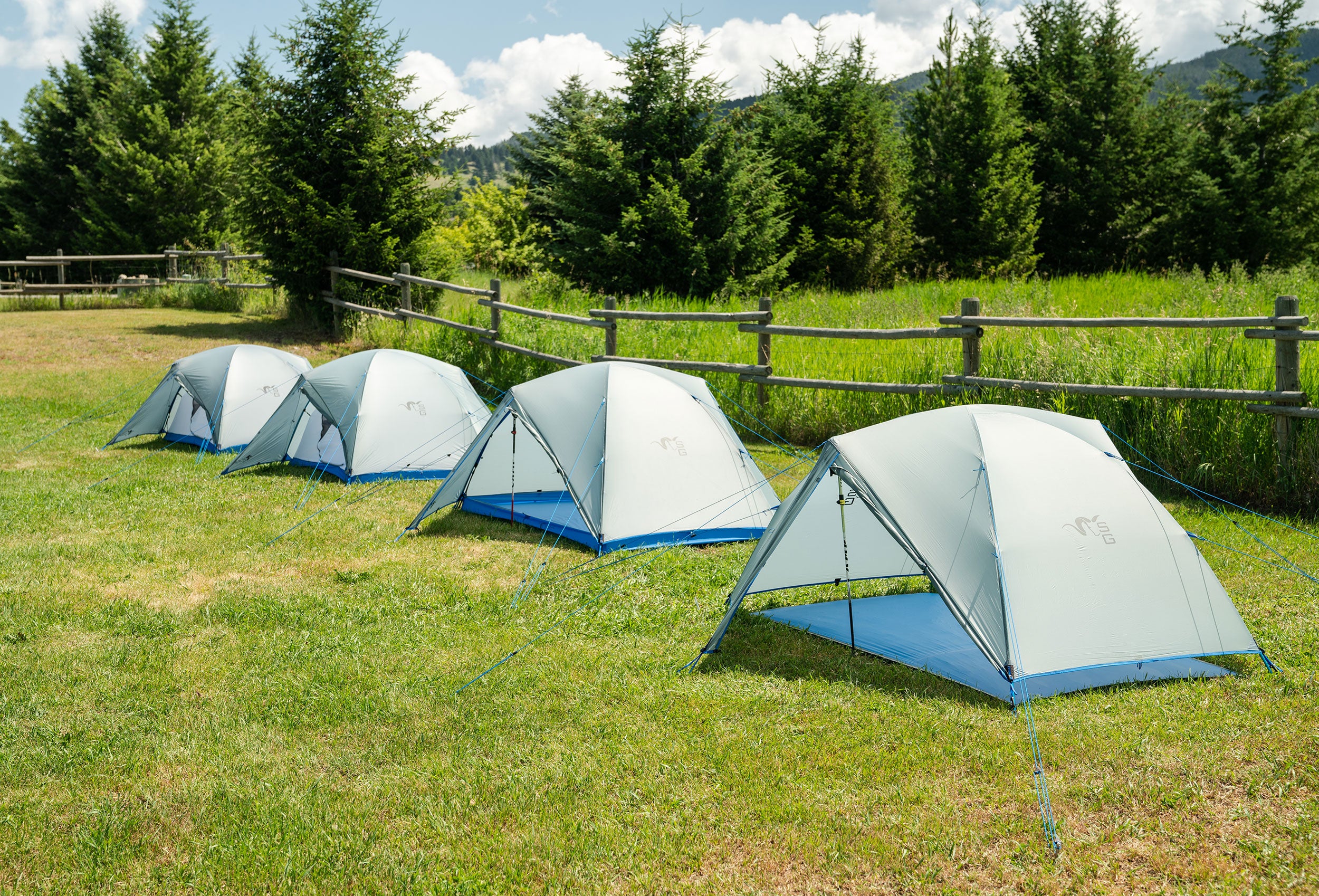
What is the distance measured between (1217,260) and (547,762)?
22865mm

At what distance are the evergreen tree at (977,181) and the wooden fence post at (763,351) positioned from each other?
12988 mm

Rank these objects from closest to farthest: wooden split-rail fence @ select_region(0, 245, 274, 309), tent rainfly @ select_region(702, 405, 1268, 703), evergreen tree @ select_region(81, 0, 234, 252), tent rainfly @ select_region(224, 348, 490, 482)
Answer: tent rainfly @ select_region(702, 405, 1268, 703) → tent rainfly @ select_region(224, 348, 490, 482) → wooden split-rail fence @ select_region(0, 245, 274, 309) → evergreen tree @ select_region(81, 0, 234, 252)

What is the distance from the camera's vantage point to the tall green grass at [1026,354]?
26.1ft

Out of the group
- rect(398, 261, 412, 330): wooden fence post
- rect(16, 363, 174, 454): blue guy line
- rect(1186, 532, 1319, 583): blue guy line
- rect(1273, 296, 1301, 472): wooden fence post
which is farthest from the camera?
rect(398, 261, 412, 330): wooden fence post

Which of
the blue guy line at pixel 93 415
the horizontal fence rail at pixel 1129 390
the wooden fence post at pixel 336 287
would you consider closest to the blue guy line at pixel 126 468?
the blue guy line at pixel 93 415

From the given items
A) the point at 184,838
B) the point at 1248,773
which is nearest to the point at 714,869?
the point at 184,838

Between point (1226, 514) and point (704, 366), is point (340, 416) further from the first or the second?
point (1226, 514)

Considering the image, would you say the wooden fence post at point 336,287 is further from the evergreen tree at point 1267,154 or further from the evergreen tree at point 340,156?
the evergreen tree at point 1267,154

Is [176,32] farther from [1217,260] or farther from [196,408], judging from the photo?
[1217,260]

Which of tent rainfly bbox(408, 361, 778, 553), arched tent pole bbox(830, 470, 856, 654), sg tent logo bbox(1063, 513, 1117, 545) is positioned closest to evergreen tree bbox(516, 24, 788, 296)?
tent rainfly bbox(408, 361, 778, 553)

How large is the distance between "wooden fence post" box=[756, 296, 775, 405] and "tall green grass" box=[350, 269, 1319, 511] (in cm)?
9

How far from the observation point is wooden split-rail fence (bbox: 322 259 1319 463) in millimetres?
7699

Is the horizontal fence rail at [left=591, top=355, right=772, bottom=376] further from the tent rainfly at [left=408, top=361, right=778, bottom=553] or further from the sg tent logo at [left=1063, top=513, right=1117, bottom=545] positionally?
the sg tent logo at [left=1063, top=513, right=1117, bottom=545]

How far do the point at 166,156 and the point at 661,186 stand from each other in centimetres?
1769
